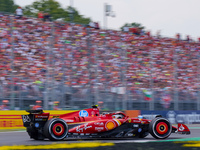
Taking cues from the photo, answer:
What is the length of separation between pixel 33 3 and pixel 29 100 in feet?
117

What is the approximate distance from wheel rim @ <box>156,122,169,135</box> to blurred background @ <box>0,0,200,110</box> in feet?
26.2

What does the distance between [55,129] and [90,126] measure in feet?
3.35

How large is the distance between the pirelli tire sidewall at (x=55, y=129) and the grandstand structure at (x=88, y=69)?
23.4 feet

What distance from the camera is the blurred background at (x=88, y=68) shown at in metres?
17.5

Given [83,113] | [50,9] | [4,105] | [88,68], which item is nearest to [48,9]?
[50,9]

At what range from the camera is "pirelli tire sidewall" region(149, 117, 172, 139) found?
33.2ft

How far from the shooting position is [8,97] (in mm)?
16031

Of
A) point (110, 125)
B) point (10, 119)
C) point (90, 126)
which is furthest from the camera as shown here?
point (10, 119)

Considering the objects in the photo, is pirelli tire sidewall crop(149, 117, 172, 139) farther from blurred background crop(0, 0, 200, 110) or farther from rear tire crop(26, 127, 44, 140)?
blurred background crop(0, 0, 200, 110)

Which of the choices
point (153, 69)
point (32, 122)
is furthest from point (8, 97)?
point (153, 69)

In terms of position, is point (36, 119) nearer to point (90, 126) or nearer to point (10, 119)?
point (90, 126)

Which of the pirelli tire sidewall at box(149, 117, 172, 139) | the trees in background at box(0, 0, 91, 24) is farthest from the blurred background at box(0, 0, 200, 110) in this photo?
the trees in background at box(0, 0, 91, 24)

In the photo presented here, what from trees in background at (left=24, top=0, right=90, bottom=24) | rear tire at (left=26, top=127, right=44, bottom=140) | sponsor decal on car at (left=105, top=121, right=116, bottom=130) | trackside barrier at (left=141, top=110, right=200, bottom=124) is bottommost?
trackside barrier at (left=141, top=110, right=200, bottom=124)

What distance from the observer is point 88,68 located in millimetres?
20922
